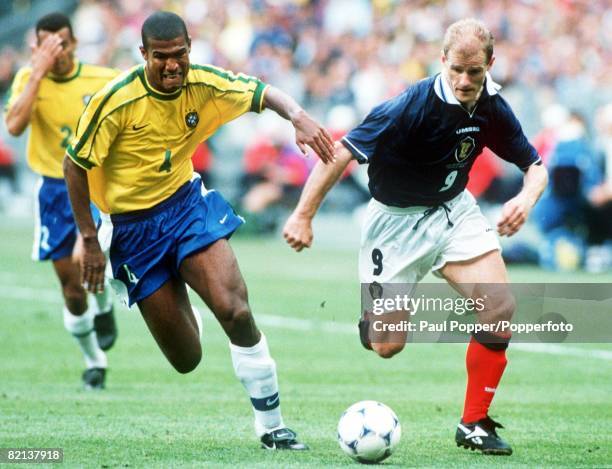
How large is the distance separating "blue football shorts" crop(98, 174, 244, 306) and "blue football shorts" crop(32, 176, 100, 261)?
2.67 meters

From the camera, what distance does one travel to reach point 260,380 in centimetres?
805

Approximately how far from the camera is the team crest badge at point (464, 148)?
8.37 m

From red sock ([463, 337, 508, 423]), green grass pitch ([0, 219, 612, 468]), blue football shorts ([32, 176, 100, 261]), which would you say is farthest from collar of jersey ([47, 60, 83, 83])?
red sock ([463, 337, 508, 423])

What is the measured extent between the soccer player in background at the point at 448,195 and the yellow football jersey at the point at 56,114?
330cm

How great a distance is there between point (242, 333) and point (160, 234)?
0.85 m

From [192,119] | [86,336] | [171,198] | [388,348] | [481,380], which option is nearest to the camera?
[481,380]

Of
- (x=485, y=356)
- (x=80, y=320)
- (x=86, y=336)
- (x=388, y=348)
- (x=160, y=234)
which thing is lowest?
(x=86, y=336)

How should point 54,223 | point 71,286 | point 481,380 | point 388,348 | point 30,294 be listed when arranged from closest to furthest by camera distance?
point 481,380 < point 388,348 < point 71,286 < point 54,223 < point 30,294

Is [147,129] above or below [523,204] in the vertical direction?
above

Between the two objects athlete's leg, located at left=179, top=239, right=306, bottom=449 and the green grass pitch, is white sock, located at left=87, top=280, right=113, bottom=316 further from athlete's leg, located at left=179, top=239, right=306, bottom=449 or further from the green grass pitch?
athlete's leg, located at left=179, top=239, right=306, bottom=449

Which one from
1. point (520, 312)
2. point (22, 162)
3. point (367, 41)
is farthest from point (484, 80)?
point (22, 162)

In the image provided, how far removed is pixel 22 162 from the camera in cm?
2711

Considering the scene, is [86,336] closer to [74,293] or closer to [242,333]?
[74,293]

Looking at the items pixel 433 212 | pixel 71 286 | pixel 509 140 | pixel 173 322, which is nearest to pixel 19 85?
pixel 71 286
